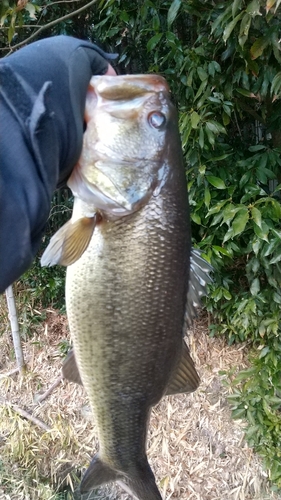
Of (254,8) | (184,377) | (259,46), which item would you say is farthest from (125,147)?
(259,46)

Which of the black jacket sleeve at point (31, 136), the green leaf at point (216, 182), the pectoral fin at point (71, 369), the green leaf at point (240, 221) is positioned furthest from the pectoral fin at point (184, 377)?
the green leaf at point (216, 182)

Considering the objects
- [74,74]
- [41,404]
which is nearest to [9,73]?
[74,74]

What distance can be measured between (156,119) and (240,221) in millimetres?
A: 1106

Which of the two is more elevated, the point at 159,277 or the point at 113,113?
the point at 113,113

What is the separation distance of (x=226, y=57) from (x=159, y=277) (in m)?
1.40

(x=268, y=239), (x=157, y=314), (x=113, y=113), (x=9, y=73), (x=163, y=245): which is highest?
(x=9, y=73)

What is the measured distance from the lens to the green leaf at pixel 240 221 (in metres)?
2.03

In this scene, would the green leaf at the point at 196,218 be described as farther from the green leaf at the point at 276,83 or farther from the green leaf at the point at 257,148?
the green leaf at the point at 276,83

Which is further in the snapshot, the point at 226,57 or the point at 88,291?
the point at 226,57

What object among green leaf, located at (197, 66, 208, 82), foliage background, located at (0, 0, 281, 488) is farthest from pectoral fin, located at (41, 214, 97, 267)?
green leaf, located at (197, 66, 208, 82)

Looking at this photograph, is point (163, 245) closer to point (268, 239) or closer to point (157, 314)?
point (157, 314)

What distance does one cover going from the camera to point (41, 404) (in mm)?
3465

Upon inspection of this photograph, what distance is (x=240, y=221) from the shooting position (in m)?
2.04

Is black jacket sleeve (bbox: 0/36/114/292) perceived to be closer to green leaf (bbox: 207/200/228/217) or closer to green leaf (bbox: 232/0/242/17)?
green leaf (bbox: 232/0/242/17)
